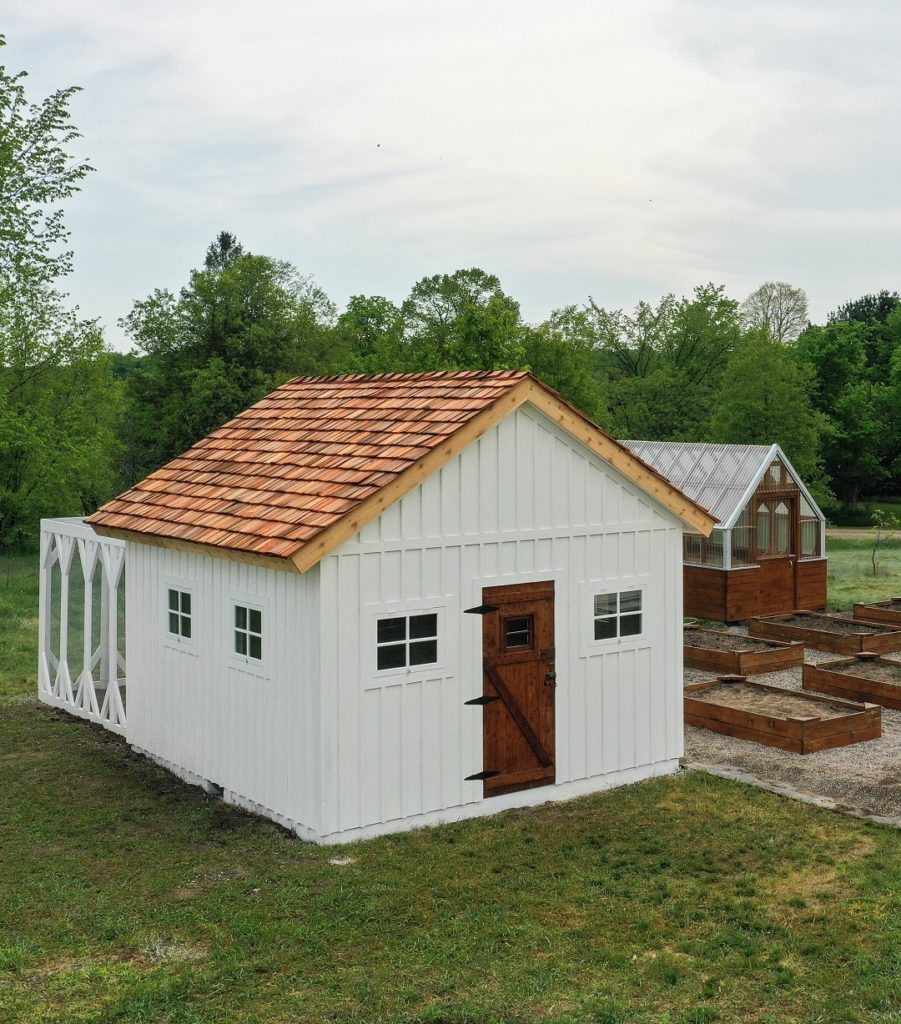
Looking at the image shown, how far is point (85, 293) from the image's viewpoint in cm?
4003

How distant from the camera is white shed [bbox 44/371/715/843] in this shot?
1005 centimetres

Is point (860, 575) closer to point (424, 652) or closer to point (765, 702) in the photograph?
point (765, 702)

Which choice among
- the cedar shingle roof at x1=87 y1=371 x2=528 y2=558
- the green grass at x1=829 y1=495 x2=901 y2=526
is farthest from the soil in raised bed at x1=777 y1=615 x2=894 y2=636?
the green grass at x1=829 y1=495 x2=901 y2=526

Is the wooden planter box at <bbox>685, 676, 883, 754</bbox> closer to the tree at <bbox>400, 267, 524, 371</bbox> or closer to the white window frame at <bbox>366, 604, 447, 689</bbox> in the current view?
the white window frame at <bbox>366, 604, 447, 689</bbox>

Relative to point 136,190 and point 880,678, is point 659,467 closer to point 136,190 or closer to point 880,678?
point 880,678

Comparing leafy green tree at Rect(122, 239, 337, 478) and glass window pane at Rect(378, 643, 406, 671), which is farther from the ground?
leafy green tree at Rect(122, 239, 337, 478)

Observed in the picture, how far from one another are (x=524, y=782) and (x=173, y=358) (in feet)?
123

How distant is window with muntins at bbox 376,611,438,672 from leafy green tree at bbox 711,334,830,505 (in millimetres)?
31221

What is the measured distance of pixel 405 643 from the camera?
34.0 feet

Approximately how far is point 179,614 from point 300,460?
202 cm

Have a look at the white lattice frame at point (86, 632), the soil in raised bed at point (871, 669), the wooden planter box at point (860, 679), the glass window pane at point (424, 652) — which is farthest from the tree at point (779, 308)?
the glass window pane at point (424, 652)

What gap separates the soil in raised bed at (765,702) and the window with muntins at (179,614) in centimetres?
655

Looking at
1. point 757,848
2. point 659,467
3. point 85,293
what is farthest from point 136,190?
point 757,848

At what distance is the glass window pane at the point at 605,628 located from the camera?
11.6 metres
